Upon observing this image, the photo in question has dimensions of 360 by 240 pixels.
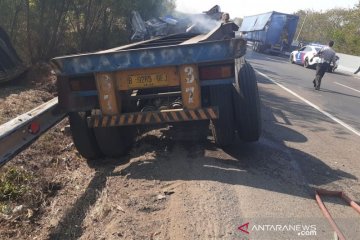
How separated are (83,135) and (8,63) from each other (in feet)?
20.5

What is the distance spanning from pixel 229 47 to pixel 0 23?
31.2 ft

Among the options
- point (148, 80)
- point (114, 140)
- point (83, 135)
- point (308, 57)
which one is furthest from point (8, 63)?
point (308, 57)

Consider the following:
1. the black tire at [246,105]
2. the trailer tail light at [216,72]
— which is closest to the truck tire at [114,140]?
the trailer tail light at [216,72]

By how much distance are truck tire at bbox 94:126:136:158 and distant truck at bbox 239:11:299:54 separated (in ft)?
92.6

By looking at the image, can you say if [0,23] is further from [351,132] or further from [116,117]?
[351,132]

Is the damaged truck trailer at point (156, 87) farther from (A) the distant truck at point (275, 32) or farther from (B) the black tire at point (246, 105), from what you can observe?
(A) the distant truck at point (275, 32)

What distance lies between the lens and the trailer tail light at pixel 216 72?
4887mm

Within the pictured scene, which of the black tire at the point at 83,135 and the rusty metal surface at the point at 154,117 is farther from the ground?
the rusty metal surface at the point at 154,117

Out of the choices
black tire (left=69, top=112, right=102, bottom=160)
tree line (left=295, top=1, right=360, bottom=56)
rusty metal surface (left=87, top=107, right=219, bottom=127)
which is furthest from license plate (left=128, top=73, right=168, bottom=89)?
tree line (left=295, top=1, right=360, bottom=56)

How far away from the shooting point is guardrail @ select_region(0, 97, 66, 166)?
3.68 metres

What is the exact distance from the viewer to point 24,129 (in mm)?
4066

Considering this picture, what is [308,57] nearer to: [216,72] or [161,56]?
[216,72]

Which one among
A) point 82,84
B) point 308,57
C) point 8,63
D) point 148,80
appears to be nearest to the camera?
point 148,80

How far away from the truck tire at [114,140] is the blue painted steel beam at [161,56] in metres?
0.89
